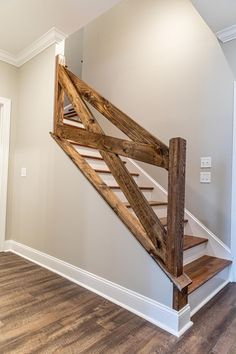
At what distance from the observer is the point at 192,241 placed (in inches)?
102

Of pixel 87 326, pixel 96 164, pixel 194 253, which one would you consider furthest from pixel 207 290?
pixel 96 164

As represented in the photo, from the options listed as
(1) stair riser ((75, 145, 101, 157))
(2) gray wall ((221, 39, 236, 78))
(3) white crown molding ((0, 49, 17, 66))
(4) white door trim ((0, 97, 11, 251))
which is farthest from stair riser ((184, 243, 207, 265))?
(3) white crown molding ((0, 49, 17, 66))

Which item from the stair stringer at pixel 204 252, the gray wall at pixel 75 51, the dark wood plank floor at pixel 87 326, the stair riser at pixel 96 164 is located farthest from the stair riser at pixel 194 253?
the gray wall at pixel 75 51

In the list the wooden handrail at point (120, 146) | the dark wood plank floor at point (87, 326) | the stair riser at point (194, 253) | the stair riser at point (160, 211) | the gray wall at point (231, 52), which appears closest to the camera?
the dark wood plank floor at point (87, 326)

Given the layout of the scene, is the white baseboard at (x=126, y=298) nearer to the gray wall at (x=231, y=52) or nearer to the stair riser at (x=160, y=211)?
the stair riser at (x=160, y=211)

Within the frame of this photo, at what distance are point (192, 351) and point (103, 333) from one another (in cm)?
57

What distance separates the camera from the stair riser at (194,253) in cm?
244

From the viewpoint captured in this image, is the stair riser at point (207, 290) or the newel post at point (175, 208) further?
the stair riser at point (207, 290)

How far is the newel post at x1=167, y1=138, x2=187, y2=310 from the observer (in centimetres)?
167

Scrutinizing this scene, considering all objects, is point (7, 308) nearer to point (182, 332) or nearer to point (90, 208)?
point (90, 208)

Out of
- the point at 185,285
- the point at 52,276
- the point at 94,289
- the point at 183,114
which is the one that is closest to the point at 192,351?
the point at 185,285

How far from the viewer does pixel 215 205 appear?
8.95 ft

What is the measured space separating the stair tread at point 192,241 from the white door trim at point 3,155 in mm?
2402

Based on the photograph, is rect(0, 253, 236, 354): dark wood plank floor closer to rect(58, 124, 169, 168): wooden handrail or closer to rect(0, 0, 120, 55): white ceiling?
rect(58, 124, 169, 168): wooden handrail
